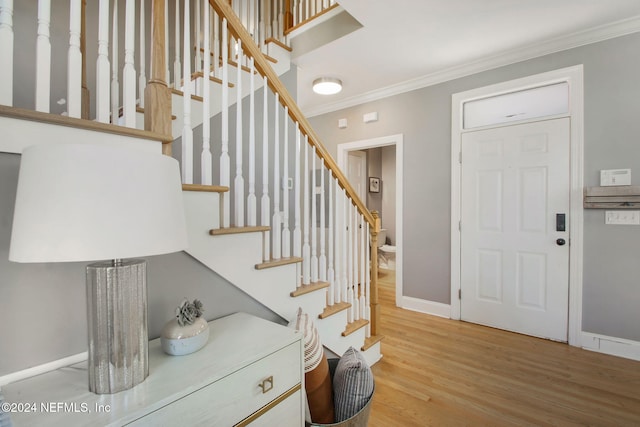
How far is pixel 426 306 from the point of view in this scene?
3.36 metres

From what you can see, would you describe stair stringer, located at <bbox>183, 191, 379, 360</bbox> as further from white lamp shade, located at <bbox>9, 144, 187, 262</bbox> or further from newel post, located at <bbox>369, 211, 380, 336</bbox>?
newel post, located at <bbox>369, 211, 380, 336</bbox>

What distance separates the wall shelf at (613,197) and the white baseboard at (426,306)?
1.60 m

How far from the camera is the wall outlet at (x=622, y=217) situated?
7.55 ft

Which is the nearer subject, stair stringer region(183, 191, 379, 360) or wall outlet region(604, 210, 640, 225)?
stair stringer region(183, 191, 379, 360)

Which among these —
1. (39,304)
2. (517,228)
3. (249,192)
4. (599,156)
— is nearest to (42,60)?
(39,304)

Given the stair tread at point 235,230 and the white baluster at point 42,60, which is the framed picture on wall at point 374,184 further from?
the white baluster at point 42,60

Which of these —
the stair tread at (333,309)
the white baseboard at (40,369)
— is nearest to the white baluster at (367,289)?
the stair tread at (333,309)

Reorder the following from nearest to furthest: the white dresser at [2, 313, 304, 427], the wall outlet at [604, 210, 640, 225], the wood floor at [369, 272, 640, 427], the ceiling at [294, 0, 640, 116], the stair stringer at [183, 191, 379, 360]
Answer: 1. the white dresser at [2, 313, 304, 427]
2. the stair stringer at [183, 191, 379, 360]
3. the wood floor at [369, 272, 640, 427]
4. the ceiling at [294, 0, 640, 116]
5. the wall outlet at [604, 210, 640, 225]

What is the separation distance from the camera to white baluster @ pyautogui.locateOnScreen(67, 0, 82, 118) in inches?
35.2

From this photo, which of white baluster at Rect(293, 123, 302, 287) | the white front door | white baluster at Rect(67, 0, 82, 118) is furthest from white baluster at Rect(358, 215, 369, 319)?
white baluster at Rect(67, 0, 82, 118)

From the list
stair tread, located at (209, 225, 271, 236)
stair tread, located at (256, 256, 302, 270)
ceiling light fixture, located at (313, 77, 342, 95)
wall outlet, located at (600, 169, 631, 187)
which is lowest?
stair tread, located at (256, 256, 302, 270)

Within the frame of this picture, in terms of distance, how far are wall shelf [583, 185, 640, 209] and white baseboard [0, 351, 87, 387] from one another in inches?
Answer: 133

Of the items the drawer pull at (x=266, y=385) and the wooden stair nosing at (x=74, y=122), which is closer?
the wooden stair nosing at (x=74, y=122)

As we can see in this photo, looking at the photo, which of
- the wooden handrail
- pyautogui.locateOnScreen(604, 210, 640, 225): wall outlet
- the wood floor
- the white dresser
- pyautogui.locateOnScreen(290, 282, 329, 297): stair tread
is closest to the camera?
the white dresser
